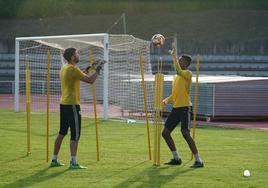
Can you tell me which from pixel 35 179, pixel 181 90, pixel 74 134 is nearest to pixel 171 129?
pixel 181 90

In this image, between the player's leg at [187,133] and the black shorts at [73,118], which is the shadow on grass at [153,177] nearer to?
the player's leg at [187,133]

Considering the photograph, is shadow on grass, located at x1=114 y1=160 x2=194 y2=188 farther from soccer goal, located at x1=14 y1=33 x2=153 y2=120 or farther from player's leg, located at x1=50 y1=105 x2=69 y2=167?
soccer goal, located at x1=14 y1=33 x2=153 y2=120

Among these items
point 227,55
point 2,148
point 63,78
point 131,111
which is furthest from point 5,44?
point 63,78

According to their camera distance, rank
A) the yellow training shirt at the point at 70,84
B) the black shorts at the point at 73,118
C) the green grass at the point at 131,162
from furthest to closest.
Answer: the black shorts at the point at 73,118, the yellow training shirt at the point at 70,84, the green grass at the point at 131,162

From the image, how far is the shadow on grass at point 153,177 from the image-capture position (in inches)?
463

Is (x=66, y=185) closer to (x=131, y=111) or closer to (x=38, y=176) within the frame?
(x=38, y=176)

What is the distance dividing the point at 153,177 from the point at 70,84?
2.29m

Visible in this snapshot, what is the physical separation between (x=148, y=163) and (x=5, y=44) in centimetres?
3564

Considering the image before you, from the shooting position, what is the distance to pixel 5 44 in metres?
48.5

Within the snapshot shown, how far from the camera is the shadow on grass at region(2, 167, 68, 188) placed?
11.7m

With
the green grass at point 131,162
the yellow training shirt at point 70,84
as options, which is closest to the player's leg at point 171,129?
the green grass at point 131,162

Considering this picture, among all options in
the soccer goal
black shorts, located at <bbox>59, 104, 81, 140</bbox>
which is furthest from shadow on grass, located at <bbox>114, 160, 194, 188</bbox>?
the soccer goal

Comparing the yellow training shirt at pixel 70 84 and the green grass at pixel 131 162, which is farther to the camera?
the yellow training shirt at pixel 70 84

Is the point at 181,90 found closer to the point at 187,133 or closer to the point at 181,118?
the point at 181,118
